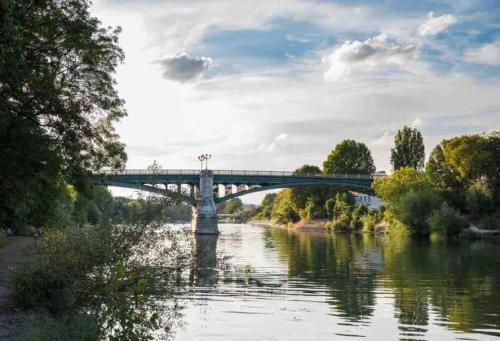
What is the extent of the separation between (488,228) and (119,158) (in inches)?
2365

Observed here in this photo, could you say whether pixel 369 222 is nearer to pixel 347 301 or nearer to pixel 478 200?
pixel 478 200

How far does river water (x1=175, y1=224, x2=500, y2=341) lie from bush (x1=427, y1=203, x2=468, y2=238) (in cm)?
2703

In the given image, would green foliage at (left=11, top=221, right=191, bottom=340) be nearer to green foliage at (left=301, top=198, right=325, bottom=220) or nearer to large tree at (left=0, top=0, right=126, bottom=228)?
large tree at (left=0, top=0, right=126, bottom=228)

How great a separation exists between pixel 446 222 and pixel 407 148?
167 ft

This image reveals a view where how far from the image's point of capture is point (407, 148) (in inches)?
4744

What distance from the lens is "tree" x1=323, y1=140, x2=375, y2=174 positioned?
126 m

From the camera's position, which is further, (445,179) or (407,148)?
(407,148)

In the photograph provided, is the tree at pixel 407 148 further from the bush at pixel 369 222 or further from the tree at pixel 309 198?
the bush at pixel 369 222

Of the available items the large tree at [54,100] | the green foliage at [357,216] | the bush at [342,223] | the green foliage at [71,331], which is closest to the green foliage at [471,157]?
the green foliage at [357,216]

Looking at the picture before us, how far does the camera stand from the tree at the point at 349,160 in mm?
126438

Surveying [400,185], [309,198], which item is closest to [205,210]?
[400,185]

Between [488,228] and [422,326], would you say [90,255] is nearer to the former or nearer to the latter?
[422,326]

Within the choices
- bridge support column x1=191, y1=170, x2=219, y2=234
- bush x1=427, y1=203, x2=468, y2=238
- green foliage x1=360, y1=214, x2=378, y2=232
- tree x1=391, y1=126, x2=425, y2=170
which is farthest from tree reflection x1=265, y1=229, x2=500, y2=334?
tree x1=391, y1=126, x2=425, y2=170

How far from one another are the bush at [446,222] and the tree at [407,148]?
160 feet
